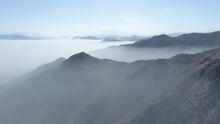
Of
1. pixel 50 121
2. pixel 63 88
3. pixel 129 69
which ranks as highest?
pixel 129 69

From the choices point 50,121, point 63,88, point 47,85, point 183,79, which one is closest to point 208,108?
point 183,79

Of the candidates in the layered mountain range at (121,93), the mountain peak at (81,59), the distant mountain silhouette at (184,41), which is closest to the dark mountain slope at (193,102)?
the layered mountain range at (121,93)

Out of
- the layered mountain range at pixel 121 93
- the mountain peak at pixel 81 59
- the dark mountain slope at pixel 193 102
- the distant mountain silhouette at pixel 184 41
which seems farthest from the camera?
the distant mountain silhouette at pixel 184 41

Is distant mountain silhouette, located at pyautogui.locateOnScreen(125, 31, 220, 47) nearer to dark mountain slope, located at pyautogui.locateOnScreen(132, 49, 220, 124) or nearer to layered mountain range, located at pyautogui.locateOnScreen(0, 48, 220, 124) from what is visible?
layered mountain range, located at pyautogui.locateOnScreen(0, 48, 220, 124)

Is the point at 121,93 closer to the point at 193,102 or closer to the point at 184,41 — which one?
the point at 193,102

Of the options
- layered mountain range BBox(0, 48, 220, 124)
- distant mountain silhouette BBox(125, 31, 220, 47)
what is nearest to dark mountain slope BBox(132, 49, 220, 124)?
layered mountain range BBox(0, 48, 220, 124)

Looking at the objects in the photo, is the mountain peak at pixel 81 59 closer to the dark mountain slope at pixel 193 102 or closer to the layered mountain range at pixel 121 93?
the layered mountain range at pixel 121 93

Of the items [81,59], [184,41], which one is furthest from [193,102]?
[184,41]

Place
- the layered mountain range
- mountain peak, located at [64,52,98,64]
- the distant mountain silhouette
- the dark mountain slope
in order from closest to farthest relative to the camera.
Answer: the dark mountain slope, the layered mountain range, mountain peak, located at [64,52,98,64], the distant mountain silhouette

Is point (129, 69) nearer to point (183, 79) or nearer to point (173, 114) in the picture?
point (183, 79)
